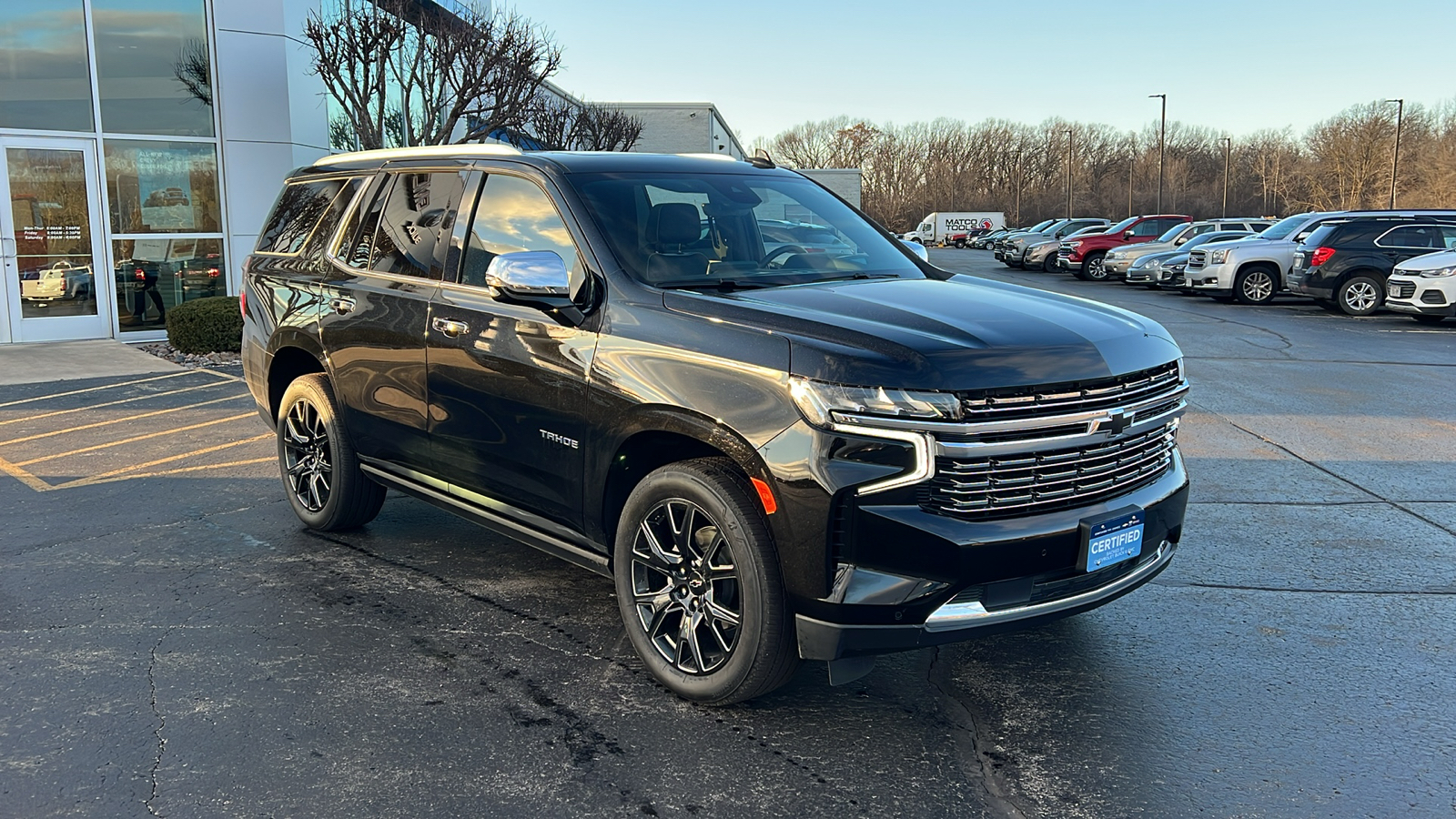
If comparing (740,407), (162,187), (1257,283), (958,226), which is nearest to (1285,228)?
(1257,283)

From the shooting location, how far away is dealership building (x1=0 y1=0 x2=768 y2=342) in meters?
14.9

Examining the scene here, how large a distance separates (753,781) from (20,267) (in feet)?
50.7

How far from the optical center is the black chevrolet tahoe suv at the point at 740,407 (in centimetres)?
329

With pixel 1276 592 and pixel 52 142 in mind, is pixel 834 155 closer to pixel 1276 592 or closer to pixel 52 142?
pixel 52 142

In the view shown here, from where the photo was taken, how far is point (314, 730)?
361 cm

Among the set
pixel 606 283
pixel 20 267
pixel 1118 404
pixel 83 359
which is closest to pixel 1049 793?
pixel 1118 404

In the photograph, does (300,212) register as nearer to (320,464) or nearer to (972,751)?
(320,464)

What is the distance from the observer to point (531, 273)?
3984 millimetres

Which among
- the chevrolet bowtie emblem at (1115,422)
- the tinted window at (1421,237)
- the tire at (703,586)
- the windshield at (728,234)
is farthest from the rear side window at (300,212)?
the tinted window at (1421,237)

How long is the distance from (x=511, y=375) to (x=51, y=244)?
45.4 feet

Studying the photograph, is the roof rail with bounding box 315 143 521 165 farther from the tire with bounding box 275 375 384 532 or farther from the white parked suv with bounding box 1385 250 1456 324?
the white parked suv with bounding box 1385 250 1456 324

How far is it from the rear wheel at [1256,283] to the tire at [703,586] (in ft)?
68.7

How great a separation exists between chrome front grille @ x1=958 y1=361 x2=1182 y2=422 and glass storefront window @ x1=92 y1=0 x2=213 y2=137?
15894 mm

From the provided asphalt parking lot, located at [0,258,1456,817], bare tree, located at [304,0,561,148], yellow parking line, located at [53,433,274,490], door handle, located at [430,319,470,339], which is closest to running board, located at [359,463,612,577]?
asphalt parking lot, located at [0,258,1456,817]
